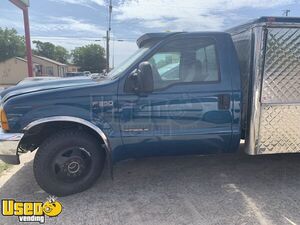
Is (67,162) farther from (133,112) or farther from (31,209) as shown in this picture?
(133,112)

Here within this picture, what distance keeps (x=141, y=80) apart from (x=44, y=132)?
1412mm

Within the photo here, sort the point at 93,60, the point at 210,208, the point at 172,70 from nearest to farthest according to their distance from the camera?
the point at 210,208 < the point at 172,70 < the point at 93,60

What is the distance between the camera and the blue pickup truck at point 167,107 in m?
3.35

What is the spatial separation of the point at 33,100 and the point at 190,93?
182cm

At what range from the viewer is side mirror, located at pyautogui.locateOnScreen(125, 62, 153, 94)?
10.5 ft

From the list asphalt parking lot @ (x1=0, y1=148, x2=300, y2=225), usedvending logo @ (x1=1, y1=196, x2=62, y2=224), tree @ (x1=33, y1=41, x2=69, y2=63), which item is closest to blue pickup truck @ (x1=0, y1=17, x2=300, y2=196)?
usedvending logo @ (x1=1, y1=196, x2=62, y2=224)

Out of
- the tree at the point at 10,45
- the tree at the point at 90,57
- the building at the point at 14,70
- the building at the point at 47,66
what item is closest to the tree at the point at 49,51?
the tree at the point at 90,57

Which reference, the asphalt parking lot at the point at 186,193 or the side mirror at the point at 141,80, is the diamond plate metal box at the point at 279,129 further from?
the side mirror at the point at 141,80

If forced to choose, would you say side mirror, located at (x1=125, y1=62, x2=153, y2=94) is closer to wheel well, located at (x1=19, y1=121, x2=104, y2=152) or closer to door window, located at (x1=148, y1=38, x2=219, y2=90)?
door window, located at (x1=148, y1=38, x2=219, y2=90)

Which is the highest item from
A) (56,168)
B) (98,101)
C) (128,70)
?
(128,70)

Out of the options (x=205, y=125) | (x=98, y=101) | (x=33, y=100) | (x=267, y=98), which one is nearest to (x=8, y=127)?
(x=33, y=100)

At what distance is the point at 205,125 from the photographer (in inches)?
140

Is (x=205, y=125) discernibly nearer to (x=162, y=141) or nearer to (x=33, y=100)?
(x=162, y=141)

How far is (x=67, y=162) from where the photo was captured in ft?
11.4
